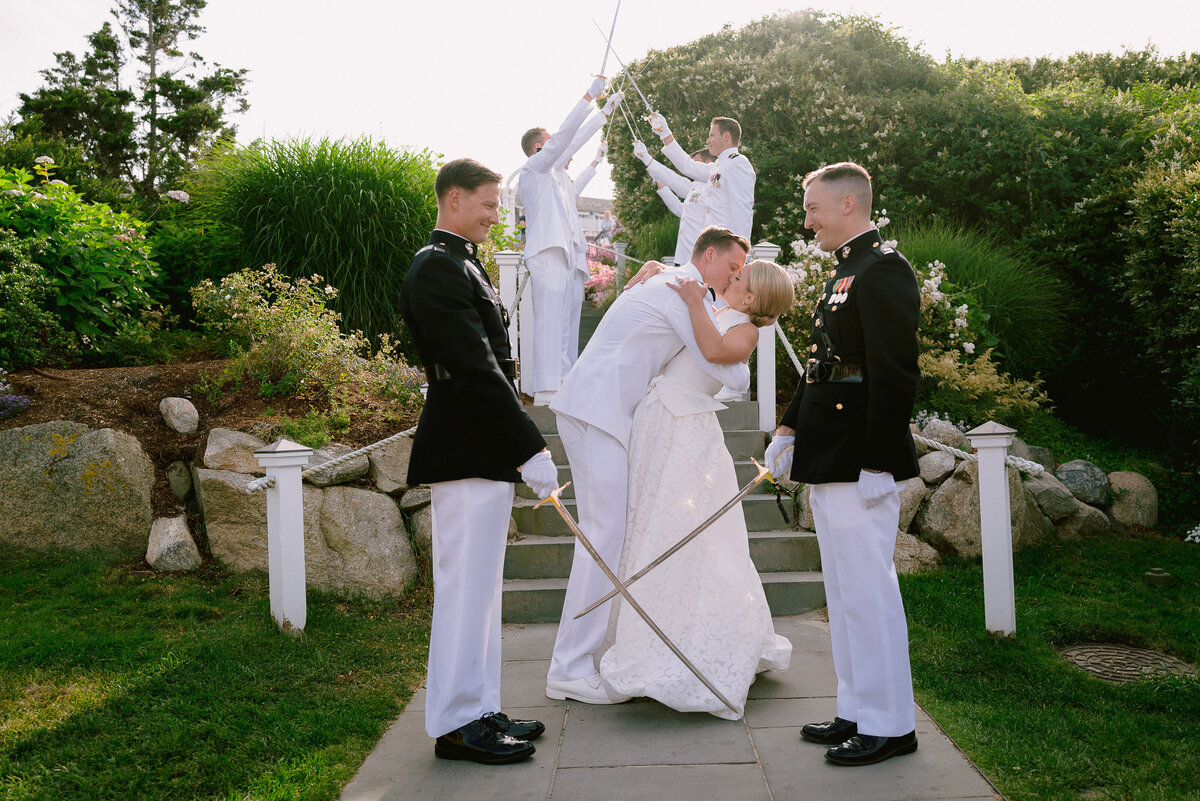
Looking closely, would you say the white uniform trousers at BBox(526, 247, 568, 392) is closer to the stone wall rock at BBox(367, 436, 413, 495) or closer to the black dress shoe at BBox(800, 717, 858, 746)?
the stone wall rock at BBox(367, 436, 413, 495)

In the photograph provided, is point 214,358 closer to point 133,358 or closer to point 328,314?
point 133,358

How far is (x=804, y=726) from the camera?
333cm

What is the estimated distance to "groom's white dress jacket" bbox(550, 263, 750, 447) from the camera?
12.2ft

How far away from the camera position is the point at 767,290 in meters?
3.63

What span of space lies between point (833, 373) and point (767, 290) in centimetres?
54

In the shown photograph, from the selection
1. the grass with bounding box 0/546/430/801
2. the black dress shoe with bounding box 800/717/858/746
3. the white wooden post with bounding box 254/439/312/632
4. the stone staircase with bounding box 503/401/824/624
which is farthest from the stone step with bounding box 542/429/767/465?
the black dress shoe with bounding box 800/717/858/746

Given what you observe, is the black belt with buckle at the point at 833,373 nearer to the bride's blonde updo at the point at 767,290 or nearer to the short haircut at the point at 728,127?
the bride's blonde updo at the point at 767,290

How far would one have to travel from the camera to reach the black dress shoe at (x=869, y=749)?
10.0 feet

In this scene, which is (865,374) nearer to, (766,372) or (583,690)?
Answer: (583,690)

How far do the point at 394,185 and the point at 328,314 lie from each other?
246cm

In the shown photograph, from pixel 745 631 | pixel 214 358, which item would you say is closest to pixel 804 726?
pixel 745 631

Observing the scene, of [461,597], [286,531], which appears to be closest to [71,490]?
[286,531]

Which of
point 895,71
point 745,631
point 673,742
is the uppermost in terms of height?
point 895,71

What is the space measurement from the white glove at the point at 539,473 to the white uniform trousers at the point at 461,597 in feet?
0.46
